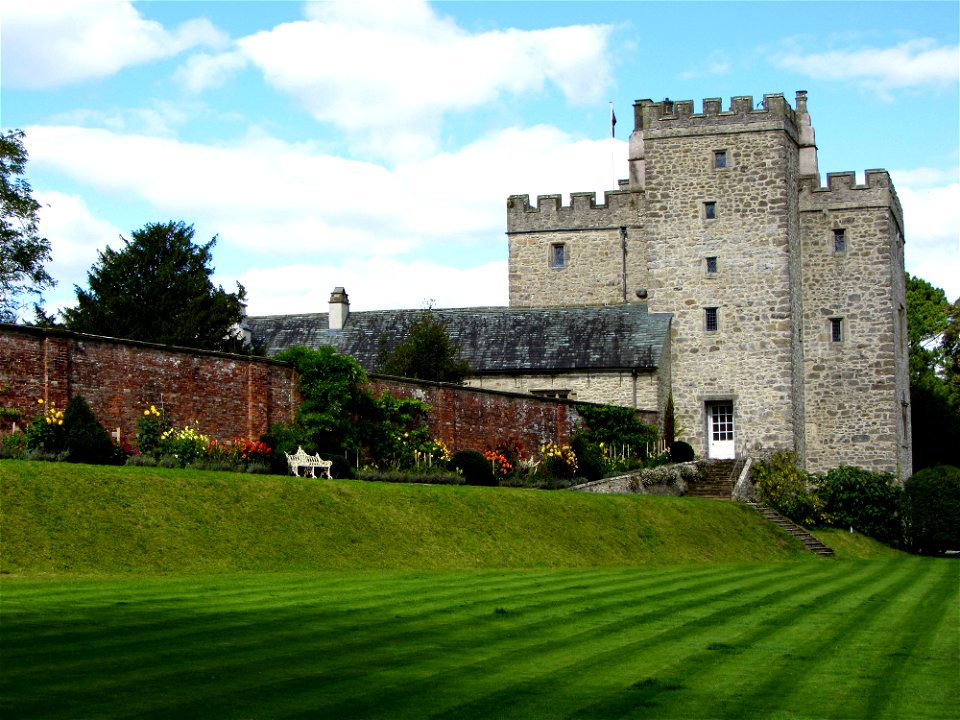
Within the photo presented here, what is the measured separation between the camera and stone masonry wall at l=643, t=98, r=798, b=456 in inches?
1596

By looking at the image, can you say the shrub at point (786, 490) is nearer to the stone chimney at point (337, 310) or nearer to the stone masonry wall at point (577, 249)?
the stone masonry wall at point (577, 249)

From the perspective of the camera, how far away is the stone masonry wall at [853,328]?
41.8 metres

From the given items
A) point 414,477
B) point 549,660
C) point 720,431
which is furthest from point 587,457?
point 549,660

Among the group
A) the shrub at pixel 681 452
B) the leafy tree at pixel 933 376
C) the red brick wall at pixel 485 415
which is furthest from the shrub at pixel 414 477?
the leafy tree at pixel 933 376

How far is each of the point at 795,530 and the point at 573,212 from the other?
16783mm

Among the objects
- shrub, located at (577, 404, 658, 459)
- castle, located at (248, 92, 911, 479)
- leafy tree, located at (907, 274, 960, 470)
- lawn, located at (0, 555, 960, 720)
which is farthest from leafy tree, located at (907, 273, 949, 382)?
lawn, located at (0, 555, 960, 720)

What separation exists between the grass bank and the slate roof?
46.5ft

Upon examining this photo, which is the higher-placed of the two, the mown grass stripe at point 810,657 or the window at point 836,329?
the window at point 836,329

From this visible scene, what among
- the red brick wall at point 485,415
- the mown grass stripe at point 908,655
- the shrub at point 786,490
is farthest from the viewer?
the shrub at point 786,490

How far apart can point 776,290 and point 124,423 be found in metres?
24.4

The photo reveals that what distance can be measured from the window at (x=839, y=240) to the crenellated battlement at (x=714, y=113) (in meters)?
3.90

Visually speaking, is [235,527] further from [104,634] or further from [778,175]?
[778,175]

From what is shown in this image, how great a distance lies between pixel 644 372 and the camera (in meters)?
39.9

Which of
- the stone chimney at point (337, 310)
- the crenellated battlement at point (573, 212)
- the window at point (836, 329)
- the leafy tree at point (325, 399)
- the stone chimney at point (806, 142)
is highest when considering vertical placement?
the stone chimney at point (806, 142)
